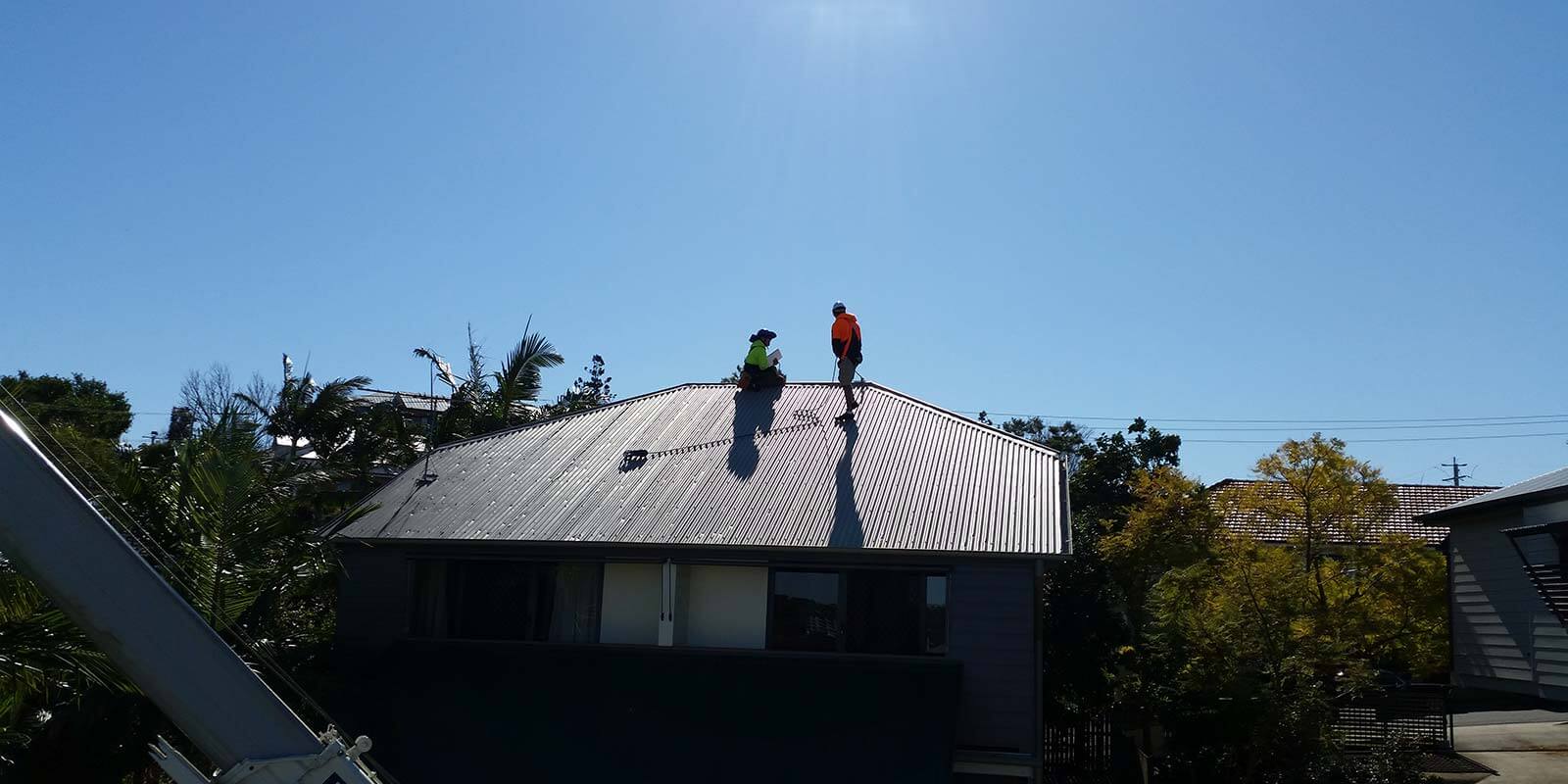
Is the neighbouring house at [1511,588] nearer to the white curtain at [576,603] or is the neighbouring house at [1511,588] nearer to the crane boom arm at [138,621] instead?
the white curtain at [576,603]

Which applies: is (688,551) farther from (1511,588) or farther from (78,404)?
(78,404)

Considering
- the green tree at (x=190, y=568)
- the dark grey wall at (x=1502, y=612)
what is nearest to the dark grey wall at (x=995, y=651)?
the dark grey wall at (x=1502, y=612)

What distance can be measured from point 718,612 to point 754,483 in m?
2.00

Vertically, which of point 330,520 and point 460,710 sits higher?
point 330,520

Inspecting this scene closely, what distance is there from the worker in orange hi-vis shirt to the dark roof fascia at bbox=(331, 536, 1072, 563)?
4.63 meters

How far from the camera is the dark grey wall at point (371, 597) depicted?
56.9ft

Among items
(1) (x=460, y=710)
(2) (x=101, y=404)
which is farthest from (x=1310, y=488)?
(2) (x=101, y=404)

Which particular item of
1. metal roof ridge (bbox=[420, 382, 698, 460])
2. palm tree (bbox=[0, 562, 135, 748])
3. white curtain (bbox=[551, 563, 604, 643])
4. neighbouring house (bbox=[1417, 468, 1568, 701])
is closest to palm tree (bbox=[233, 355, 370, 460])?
metal roof ridge (bbox=[420, 382, 698, 460])

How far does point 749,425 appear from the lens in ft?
65.4

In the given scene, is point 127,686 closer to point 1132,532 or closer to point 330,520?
point 330,520

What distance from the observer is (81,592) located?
684cm

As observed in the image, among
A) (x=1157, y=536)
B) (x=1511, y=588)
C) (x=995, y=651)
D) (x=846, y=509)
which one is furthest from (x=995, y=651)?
(x=1157, y=536)

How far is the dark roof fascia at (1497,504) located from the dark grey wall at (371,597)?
53.1 ft

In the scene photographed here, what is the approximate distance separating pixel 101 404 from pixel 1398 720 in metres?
51.4
